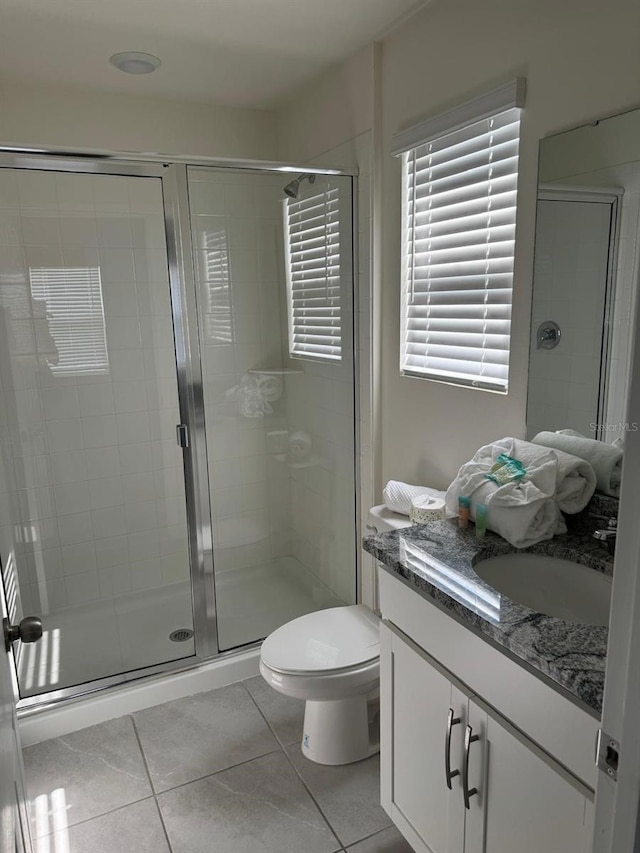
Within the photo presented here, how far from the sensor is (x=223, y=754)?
7.00 ft

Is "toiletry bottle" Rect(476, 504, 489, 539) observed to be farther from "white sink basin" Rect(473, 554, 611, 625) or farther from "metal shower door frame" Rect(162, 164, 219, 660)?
"metal shower door frame" Rect(162, 164, 219, 660)

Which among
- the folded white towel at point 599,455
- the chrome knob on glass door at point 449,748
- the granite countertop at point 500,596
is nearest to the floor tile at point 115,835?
the chrome knob on glass door at point 449,748

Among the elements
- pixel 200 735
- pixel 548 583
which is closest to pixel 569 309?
pixel 548 583

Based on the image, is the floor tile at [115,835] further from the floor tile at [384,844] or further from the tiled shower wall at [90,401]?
the tiled shower wall at [90,401]

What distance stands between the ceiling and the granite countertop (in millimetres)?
1683

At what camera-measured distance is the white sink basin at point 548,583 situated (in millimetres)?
1438

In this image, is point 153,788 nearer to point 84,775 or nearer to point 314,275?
point 84,775

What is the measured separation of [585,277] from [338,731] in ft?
5.36

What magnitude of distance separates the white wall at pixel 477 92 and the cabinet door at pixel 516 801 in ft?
2.90

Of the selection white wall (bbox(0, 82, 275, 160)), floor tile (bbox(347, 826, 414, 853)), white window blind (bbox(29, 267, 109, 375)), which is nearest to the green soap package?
floor tile (bbox(347, 826, 414, 853))

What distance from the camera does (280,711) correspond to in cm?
236

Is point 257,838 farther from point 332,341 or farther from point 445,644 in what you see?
point 332,341

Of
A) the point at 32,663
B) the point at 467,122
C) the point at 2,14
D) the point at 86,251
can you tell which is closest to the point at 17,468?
the point at 32,663

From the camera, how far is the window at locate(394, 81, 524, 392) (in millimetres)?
1772
